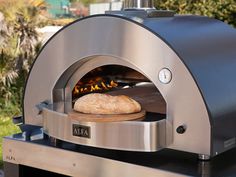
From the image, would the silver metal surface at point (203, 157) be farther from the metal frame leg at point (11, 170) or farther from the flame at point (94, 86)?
the metal frame leg at point (11, 170)

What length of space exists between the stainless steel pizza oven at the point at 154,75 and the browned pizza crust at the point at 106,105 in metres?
0.05

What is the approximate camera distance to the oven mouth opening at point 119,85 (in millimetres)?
1993

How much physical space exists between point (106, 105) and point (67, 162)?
26cm

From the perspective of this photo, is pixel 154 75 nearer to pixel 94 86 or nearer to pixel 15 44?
pixel 94 86

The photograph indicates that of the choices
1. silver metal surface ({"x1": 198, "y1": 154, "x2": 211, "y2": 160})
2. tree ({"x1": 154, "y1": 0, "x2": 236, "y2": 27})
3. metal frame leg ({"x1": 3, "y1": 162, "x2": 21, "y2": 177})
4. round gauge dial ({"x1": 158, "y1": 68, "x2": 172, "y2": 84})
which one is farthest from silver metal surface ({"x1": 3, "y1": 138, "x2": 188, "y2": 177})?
tree ({"x1": 154, "y1": 0, "x2": 236, "y2": 27})

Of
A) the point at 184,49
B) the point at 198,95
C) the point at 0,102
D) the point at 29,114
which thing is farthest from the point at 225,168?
the point at 0,102

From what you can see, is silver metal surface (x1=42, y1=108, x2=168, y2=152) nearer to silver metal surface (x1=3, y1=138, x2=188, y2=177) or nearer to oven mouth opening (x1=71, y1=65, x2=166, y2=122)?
silver metal surface (x1=3, y1=138, x2=188, y2=177)

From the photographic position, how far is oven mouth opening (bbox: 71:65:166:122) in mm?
1993

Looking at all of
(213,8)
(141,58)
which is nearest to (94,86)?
(141,58)

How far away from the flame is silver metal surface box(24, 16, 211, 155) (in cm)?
15

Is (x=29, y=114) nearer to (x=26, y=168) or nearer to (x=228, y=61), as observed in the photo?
(x=26, y=168)

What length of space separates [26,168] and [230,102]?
2.74ft

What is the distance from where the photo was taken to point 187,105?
1.55m

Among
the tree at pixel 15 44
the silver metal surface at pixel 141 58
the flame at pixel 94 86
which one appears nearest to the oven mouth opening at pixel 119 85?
the flame at pixel 94 86
